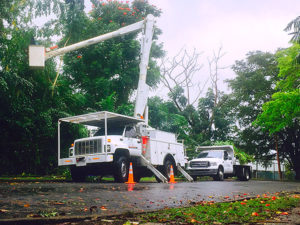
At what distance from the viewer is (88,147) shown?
50.0 ft

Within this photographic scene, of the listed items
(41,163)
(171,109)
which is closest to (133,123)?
(41,163)

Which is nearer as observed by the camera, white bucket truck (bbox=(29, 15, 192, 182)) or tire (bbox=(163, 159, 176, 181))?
white bucket truck (bbox=(29, 15, 192, 182))

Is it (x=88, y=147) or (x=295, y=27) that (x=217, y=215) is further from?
(x=88, y=147)

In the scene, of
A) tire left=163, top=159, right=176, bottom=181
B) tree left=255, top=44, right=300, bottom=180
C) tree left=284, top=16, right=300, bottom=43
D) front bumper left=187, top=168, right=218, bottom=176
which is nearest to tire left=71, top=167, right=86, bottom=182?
tire left=163, top=159, right=176, bottom=181

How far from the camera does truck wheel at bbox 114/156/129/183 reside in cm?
1462

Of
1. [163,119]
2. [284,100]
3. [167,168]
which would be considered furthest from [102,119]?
[163,119]

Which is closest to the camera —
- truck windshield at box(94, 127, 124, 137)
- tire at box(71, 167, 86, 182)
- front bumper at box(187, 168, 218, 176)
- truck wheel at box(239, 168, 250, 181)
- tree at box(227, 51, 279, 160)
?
tire at box(71, 167, 86, 182)

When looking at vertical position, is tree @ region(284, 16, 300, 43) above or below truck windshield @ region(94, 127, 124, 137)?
above

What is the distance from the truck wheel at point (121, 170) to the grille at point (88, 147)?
0.92 meters

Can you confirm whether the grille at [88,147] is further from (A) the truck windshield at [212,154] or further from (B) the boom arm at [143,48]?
(A) the truck windshield at [212,154]

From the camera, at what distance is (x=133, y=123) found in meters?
16.7

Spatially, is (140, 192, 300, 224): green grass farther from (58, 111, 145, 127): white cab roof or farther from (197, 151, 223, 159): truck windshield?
(197, 151, 223, 159): truck windshield

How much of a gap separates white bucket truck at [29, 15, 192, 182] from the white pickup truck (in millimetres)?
2776

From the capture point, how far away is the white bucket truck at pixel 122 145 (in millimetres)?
14641
